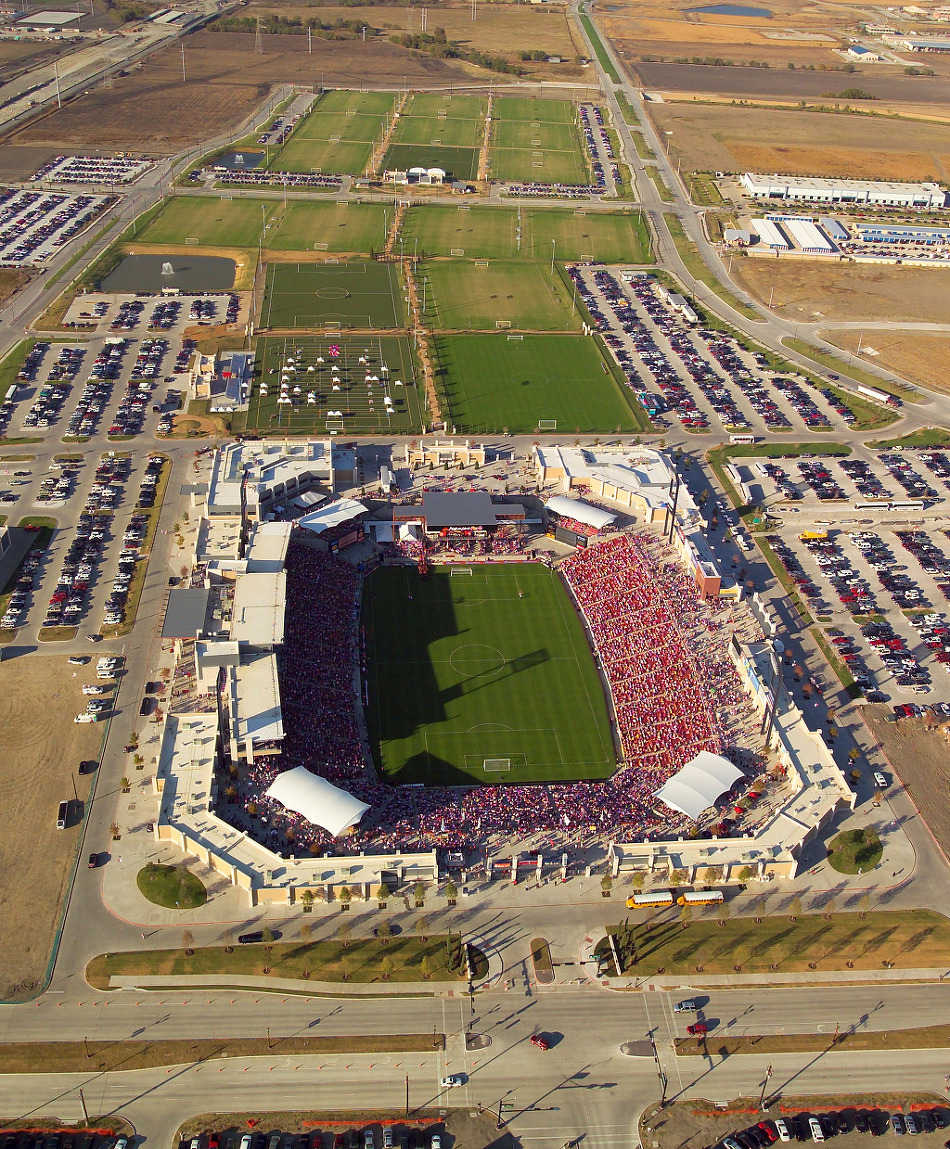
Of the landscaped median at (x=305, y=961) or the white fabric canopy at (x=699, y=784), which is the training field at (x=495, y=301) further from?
the landscaped median at (x=305, y=961)

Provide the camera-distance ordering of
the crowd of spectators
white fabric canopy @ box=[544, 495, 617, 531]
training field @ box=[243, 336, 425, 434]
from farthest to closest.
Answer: training field @ box=[243, 336, 425, 434] < white fabric canopy @ box=[544, 495, 617, 531] < the crowd of spectators

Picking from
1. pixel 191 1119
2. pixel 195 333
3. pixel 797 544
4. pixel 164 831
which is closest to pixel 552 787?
pixel 164 831

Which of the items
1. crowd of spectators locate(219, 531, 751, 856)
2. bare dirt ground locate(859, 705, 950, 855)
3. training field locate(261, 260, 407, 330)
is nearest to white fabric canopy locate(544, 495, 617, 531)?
crowd of spectators locate(219, 531, 751, 856)

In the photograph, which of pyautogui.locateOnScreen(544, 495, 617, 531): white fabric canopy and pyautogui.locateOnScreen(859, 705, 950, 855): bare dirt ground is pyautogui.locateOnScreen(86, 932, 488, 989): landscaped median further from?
pyautogui.locateOnScreen(544, 495, 617, 531): white fabric canopy

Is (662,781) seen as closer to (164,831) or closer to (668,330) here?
(164,831)

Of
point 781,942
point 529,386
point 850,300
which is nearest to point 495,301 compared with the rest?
point 529,386

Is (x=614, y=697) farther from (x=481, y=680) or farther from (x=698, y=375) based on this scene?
(x=698, y=375)

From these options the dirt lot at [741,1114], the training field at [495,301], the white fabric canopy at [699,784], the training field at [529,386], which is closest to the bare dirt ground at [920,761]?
the white fabric canopy at [699,784]
